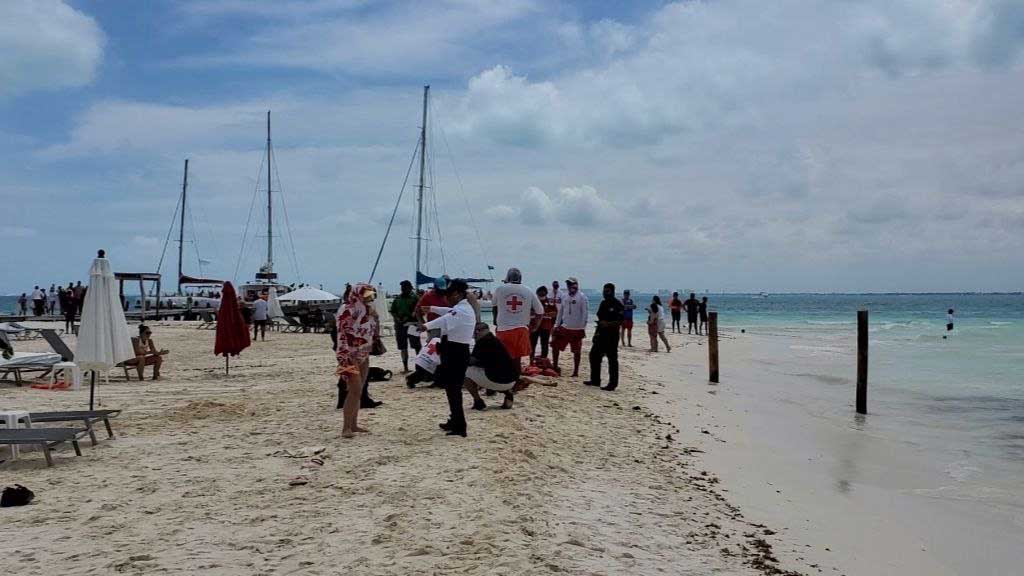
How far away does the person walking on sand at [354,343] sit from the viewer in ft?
24.0

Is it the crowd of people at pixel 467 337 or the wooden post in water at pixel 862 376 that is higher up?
the crowd of people at pixel 467 337

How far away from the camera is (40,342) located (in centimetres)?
2088

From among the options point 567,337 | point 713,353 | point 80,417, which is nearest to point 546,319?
point 567,337

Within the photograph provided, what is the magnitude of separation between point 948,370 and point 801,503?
16.5m

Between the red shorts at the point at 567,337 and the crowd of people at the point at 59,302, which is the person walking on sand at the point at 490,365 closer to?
the red shorts at the point at 567,337

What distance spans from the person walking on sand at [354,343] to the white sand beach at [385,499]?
343 mm

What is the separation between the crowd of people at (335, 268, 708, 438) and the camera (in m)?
7.38

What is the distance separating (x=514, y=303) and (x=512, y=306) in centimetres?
5

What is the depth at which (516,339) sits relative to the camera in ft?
33.5

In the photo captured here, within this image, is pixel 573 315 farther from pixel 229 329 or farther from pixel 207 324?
pixel 207 324

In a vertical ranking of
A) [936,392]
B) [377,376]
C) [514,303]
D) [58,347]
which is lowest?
[936,392]

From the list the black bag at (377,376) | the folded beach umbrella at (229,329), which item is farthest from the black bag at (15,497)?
the folded beach umbrella at (229,329)

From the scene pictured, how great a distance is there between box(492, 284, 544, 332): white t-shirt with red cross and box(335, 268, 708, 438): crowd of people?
14mm

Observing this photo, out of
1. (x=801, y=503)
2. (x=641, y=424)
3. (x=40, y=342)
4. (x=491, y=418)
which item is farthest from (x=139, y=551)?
(x=40, y=342)
